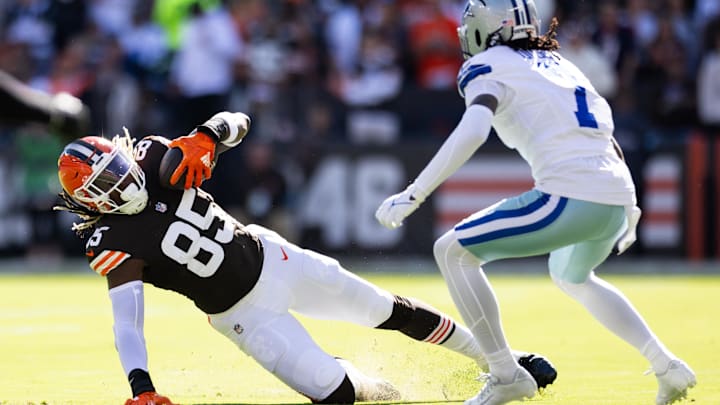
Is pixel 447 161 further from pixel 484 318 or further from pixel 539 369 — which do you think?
pixel 539 369

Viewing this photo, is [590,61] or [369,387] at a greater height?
[369,387]

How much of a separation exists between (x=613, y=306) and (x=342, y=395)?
1277 millimetres

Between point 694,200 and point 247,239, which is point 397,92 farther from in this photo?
point 247,239

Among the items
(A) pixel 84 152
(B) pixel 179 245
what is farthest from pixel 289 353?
(A) pixel 84 152

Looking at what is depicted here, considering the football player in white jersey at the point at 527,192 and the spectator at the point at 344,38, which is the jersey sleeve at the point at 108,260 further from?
the spectator at the point at 344,38

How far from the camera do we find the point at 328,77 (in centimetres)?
1511

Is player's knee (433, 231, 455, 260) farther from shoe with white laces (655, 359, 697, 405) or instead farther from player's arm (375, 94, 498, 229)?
shoe with white laces (655, 359, 697, 405)

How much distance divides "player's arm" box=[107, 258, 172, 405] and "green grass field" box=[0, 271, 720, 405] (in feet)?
2.50

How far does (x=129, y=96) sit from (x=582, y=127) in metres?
10.1

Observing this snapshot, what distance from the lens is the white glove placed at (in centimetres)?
529

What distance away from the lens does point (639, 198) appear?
13898 mm

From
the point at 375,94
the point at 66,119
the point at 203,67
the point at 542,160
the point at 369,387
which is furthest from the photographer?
the point at 375,94

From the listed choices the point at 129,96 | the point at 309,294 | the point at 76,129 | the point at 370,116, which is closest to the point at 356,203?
the point at 370,116

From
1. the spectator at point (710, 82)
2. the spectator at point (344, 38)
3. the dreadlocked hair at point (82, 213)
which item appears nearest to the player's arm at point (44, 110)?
the dreadlocked hair at point (82, 213)
